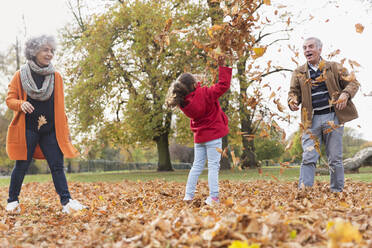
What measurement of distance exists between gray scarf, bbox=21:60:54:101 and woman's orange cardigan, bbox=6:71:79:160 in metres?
0.09

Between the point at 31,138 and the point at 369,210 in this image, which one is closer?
the point at 369,210

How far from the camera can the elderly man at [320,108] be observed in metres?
4.53

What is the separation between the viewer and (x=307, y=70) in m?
4.71

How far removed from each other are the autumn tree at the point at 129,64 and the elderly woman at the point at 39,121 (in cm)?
1057

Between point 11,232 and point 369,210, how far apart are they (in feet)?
10.2

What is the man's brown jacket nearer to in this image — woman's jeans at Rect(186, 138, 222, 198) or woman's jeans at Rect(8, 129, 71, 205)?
woman's jeans at Rect(186, 138, 222, 198)

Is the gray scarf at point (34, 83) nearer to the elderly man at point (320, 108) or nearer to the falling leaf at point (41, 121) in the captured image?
the falling leaf at point (41, 121)

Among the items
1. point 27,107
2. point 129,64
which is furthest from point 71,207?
point 129,64

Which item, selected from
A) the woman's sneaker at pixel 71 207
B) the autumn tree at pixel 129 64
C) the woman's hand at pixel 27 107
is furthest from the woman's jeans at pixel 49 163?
the autumn tree at pixel 129 64

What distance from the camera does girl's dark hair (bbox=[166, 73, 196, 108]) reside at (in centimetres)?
423

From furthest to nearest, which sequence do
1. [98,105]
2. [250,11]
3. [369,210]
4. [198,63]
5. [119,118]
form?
1. [119,118]
2. [98,105]
3. [198,63]
4. [250,11]
5. [369,210]

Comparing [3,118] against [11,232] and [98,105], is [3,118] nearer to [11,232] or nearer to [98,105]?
[98,105]

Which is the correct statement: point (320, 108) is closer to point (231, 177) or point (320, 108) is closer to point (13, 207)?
point (13, 207)

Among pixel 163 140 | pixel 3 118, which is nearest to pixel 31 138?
pixel 163 140
